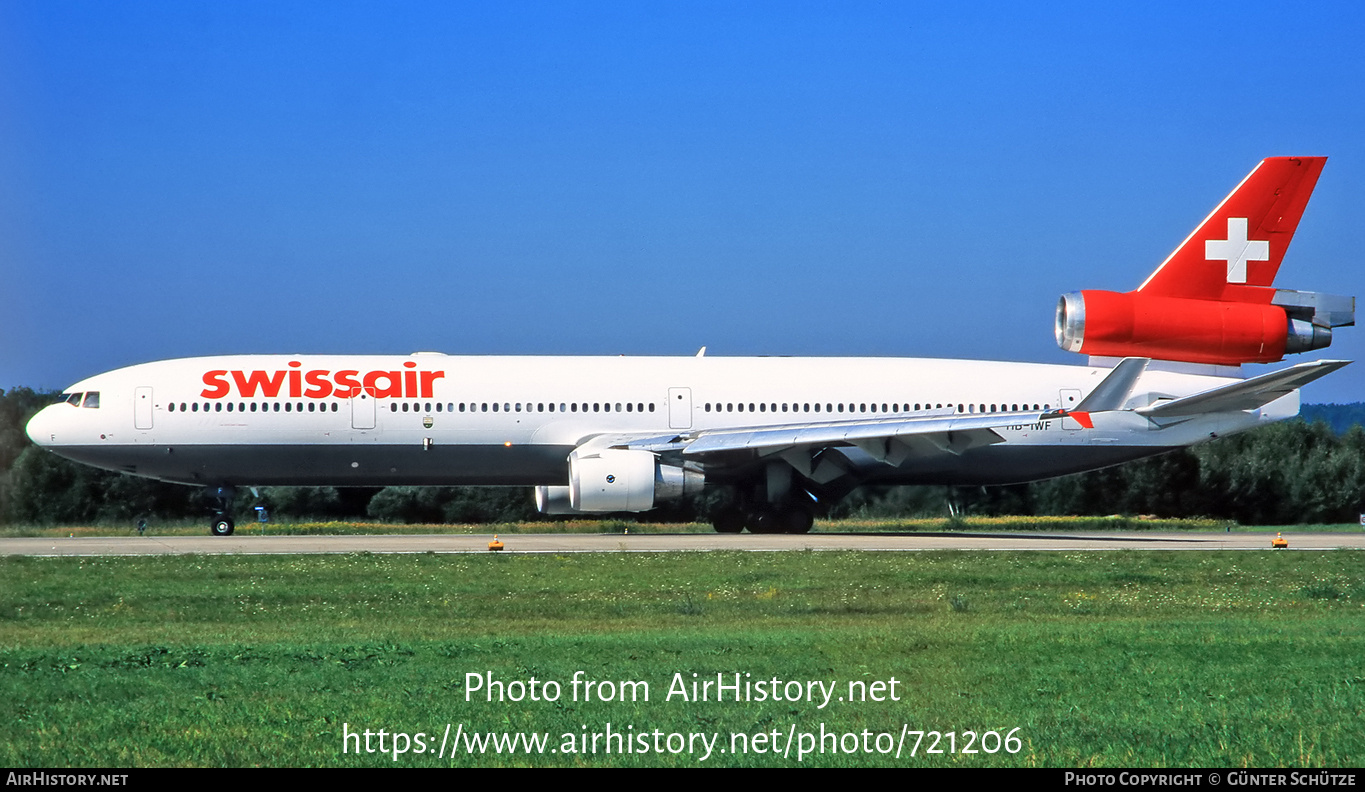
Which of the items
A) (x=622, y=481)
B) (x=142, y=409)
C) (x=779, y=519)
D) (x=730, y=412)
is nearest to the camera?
(x=622, y=481)

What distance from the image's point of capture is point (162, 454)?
28609 millimetres

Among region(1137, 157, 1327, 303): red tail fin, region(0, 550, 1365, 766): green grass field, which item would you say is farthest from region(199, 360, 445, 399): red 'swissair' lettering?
region(1137, 157, 1327, 303): red tail fin

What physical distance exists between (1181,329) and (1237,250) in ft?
9.42

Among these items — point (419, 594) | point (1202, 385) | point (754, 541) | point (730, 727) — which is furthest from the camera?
point (1202, 385)

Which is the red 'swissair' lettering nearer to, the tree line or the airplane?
the airplane

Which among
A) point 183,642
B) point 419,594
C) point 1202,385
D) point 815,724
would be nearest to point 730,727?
point 815,724

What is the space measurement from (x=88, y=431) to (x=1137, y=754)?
83.2ft

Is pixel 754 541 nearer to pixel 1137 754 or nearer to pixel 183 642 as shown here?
pixel 183 642

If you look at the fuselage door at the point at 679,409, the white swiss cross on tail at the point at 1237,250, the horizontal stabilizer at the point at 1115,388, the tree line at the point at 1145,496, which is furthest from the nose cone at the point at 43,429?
the white swiss cross on tail at the point at 1237,250

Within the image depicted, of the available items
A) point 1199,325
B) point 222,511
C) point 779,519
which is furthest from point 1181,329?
point 222,511

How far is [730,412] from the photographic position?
30.4 metres

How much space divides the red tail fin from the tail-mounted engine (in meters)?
0.46

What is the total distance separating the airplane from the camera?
27516mm

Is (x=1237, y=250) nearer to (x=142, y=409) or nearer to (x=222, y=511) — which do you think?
(x=222, y=511)
